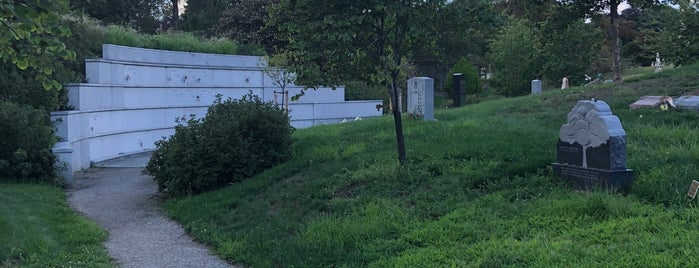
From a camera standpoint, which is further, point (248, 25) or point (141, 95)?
point (248, 25)

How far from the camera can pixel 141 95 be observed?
2011 cm

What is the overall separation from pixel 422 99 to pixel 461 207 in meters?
8.16

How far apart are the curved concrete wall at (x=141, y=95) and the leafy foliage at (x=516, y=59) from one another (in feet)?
41.8

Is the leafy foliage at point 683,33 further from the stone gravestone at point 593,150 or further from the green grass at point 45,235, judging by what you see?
the green grass at point 45,235

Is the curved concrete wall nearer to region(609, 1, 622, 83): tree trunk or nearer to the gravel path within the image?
the gravel path

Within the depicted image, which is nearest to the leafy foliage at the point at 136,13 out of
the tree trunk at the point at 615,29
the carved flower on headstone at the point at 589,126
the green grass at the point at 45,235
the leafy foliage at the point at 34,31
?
the tree trunk at the point at 615,29

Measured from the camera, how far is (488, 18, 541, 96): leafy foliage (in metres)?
34.2

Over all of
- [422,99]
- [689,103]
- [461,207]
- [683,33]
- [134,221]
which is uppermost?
[683,33]

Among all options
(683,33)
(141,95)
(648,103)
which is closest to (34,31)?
(648,103)

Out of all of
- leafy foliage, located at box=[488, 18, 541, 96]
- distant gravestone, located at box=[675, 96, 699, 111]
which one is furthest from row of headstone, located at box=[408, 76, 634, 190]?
leafy foliage, located at box=[488, 18, 541, 96]

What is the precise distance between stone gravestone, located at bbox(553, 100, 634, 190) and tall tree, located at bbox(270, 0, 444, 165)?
94.5 inches

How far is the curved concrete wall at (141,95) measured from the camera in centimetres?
1642

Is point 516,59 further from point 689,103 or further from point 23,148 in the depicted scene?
point 23,148

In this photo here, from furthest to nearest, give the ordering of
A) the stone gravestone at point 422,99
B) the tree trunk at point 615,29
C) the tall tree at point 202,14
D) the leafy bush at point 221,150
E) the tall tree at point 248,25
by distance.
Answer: the tall tree at point 202,14 < the tall tree at point 248,25 < the tree trunk at point 615,29 < the stone gravestone at point 422,99 < the leafy bush at point 221,150
